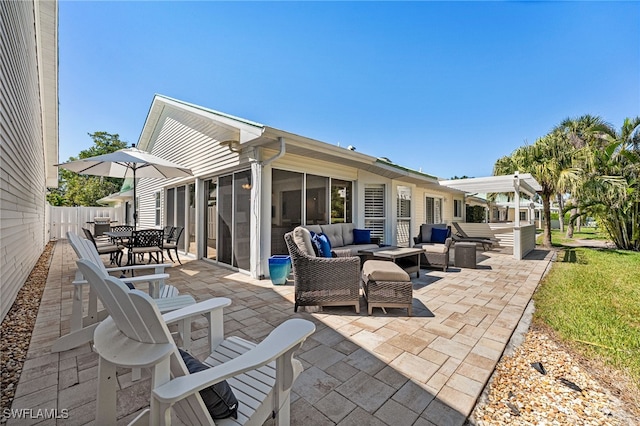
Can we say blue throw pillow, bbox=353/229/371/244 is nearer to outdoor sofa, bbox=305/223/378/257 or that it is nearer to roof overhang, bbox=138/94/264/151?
outdoor sofa, bbox=305/223/378/257

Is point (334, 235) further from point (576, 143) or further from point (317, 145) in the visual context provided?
point (576, 143)

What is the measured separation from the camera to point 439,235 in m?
7.06

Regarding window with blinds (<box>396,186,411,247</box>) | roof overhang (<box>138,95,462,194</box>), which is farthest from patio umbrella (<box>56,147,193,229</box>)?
window with blinds (<box>396,186,411,247</box>)

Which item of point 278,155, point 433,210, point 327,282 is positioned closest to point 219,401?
point 327,282

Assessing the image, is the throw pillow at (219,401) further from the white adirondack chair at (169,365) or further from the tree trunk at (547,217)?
the tree trunk at (547,217)

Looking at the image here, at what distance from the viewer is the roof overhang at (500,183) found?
313 inches

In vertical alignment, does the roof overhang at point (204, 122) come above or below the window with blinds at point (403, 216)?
above

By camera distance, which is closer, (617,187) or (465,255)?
(465,255)

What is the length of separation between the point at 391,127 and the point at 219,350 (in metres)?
14.0

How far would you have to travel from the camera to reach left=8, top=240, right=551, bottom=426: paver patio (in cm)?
177

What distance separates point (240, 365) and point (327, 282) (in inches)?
101

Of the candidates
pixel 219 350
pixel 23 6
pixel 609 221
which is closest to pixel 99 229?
pixel 23 6

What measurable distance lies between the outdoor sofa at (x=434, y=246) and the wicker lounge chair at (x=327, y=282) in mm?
3291

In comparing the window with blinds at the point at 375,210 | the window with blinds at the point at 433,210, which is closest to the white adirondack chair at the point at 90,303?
the window with blinds at the point at 375,210
